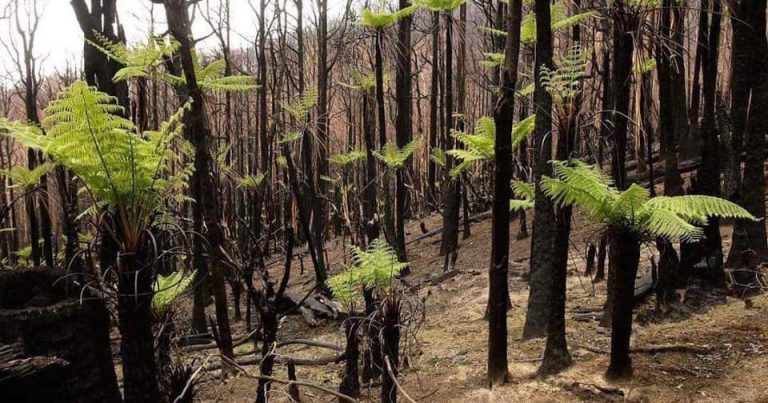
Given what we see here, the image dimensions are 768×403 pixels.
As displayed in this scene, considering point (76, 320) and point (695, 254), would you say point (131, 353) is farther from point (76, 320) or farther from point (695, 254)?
point (695, 254)

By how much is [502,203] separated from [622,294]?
906 mm

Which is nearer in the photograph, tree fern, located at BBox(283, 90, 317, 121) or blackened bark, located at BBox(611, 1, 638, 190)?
blackened bark, located at BBox(611, 1, 638, 190)

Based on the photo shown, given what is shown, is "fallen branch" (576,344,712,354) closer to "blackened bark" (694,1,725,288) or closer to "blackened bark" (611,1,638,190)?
"blackened bark" (694,1,725,288)

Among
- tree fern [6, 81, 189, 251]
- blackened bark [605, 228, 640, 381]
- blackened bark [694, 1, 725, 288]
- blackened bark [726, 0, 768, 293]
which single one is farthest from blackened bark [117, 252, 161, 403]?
blackened bark [726, 0, 768, 293]

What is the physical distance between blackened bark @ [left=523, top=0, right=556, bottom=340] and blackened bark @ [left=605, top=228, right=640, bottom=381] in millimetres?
731

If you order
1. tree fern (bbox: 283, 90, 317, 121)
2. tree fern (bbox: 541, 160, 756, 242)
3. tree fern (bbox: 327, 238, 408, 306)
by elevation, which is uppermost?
tree fern (bbox: 283, 90, 317, 121)

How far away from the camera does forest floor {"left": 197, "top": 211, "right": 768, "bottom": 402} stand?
3287 millimetres

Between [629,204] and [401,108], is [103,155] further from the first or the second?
[401,108]

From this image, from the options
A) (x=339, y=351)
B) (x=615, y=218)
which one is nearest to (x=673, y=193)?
(x=615, y=218)

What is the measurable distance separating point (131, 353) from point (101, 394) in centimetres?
56

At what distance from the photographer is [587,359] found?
12.6 feet

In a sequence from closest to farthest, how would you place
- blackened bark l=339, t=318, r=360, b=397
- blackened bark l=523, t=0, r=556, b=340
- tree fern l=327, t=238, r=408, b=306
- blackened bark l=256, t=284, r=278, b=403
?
blackened bark l=256, t=284, r=278, b=403 < blackened bark l=523, t=0, r=556, b=340 < blackened bark l=339, t=318, r=360, b=397 < tree fern l=327, t=238, r=408, b=306

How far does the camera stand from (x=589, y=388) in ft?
11.1

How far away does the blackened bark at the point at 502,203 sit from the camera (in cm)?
324
